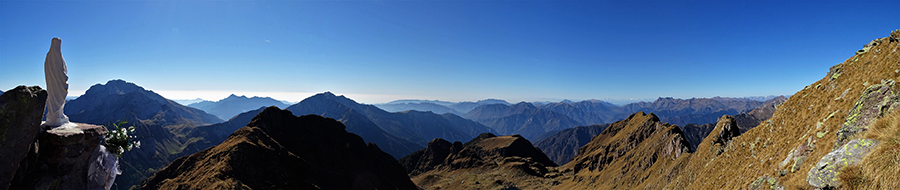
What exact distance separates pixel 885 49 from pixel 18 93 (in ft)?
160

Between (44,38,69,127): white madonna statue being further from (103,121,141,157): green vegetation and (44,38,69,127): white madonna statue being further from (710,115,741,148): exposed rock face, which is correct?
(710,115,741,148): exposed rock face

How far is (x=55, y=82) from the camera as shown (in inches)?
586

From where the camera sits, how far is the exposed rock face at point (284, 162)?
151ft

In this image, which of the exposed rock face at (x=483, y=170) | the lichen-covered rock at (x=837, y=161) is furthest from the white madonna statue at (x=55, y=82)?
the exposed rock face at (x=483, y=170)

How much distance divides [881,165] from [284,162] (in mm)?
70146

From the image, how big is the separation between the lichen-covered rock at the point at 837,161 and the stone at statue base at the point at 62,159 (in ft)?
107

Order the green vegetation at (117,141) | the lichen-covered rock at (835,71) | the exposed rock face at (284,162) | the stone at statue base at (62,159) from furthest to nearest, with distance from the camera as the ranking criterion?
1. the exposed rock face at (284,162)
2. the lichen-covered rock at (835,71)
3. the green vegetation at (117,141)
4. the stone at statue base at (62,159)

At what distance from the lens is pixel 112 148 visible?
17.0 metres

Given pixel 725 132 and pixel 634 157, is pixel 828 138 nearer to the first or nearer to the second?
pixel 725 132

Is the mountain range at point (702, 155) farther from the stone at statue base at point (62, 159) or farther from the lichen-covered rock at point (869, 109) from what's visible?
the stone at statue base at point (62, 159)

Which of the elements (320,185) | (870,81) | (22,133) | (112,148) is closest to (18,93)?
(22,133)

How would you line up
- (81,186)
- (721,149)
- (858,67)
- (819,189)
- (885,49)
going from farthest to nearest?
(721,149) < (858,67) < (885,49) < (81,186) < (819,189)

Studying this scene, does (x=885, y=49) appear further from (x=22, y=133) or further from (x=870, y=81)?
(x=22, y=133)

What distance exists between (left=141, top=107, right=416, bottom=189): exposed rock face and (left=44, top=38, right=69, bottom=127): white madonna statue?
97.0ft
